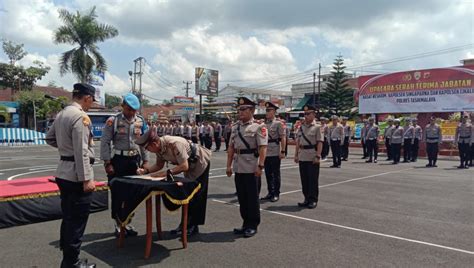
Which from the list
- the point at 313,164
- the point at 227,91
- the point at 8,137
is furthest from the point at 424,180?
the point at 227,91

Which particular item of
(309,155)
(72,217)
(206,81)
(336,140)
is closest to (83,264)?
(72,217)

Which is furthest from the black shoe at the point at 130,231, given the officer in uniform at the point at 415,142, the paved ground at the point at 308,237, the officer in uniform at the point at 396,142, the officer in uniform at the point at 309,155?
the officer in uniform at the point at 415,142

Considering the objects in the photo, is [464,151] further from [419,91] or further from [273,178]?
[273,178]

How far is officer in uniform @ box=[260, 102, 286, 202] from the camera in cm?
765

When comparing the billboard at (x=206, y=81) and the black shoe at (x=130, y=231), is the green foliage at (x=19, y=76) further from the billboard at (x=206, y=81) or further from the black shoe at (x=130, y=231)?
the black shoe at (x=130, y=231)

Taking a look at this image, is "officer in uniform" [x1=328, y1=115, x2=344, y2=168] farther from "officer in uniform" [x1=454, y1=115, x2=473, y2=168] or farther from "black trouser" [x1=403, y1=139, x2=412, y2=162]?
"officer in uniform" [x1=454, y1=115, x2=473, y2=168]

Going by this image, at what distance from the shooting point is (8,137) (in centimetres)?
2800

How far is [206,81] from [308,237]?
45.6 m

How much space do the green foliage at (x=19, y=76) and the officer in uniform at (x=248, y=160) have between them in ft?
146

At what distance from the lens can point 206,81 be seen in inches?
1954

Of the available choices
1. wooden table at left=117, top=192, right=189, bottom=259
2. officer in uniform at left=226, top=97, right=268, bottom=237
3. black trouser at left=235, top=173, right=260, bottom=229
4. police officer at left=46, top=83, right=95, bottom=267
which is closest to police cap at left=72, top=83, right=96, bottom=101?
police officer at left=46, top=83, right=95, bottom=267

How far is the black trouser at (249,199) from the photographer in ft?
17.1

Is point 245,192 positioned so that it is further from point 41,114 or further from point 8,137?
point 41,114

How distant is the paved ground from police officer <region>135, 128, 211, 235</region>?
34cm
